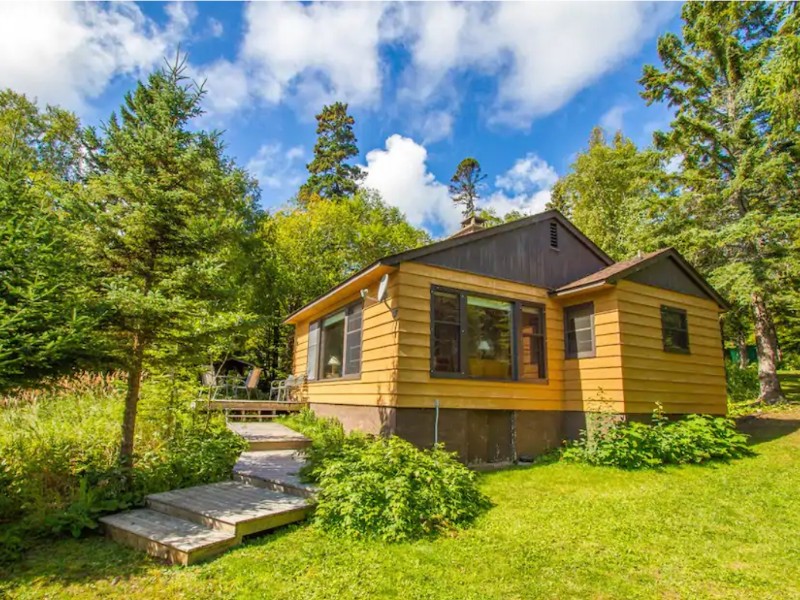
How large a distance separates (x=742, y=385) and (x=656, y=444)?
12892 millimetres

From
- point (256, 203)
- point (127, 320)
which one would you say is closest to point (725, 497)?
point (127, 320)

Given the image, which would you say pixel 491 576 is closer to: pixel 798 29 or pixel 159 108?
pixel 159 108

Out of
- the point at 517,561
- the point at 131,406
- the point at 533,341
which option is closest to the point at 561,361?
the point at 533,341

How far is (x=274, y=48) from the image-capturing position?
8.55 metres

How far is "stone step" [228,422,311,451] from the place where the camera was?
8044mm

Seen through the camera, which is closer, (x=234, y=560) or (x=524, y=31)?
(x=234, y=560)

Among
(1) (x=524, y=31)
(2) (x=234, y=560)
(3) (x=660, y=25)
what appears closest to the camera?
(2) (x=234, y=560)

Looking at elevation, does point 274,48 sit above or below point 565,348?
above

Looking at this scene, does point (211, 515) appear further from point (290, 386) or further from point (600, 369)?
point (290, 386)

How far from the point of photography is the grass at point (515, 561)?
130 inches

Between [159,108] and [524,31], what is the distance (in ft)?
25.2

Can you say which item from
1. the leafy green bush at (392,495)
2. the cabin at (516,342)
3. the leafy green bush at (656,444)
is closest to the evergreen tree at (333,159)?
the cabin at (516,342)

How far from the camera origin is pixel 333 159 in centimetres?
3089

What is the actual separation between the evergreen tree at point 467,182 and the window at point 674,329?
27.9 metres
